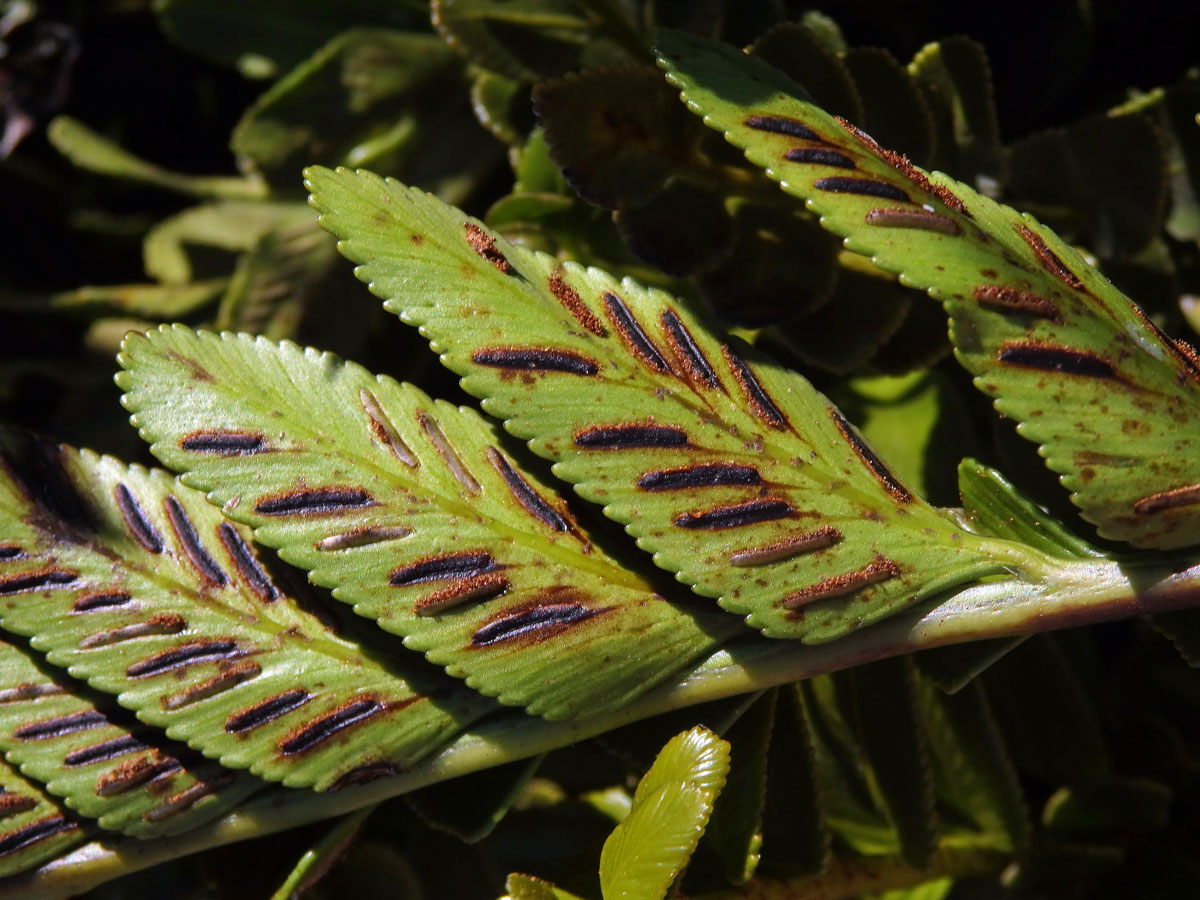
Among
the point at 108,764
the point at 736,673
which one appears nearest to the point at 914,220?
the point at 736,673

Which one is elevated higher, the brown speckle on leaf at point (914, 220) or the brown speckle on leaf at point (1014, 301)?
the brown speckle on leaf at point (914, 220)

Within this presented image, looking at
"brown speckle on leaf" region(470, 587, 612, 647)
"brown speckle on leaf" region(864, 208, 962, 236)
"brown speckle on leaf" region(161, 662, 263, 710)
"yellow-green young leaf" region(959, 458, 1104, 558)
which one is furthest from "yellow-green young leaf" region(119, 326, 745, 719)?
"brown speckle on leaf" region(864, 208, 962, 236)

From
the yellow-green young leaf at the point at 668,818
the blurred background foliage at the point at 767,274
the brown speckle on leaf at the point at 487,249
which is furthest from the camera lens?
the blurred background foliage at the point at 767,274

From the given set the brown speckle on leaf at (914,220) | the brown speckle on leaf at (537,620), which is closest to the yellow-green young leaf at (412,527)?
the brown speckle on leaf at (537,620)

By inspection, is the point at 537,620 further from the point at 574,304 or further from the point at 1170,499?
the point at 1170,499

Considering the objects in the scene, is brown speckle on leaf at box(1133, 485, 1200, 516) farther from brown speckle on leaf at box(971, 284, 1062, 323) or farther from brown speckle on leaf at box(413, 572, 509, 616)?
brown speckle on leaf at box(413, 572, 509, 616)

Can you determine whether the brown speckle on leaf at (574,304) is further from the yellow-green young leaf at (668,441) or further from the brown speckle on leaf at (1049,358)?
the brown speckle on leaf at (1049,358)
